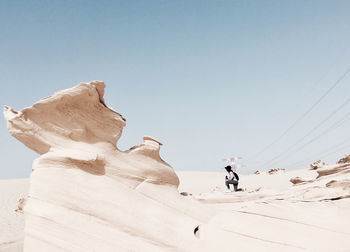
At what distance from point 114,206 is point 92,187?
0.32 meters

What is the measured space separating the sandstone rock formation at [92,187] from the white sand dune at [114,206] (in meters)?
0.01

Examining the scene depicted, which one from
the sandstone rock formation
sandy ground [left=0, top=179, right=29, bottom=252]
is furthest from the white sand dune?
sandy ground [left=0, top=179, right=29, bottom=252]

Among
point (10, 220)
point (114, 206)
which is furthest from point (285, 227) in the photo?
point (10, 220)

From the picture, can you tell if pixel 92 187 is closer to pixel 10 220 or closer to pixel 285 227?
pixel 285 227

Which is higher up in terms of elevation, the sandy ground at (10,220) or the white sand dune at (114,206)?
the sandy ground at (10,220)

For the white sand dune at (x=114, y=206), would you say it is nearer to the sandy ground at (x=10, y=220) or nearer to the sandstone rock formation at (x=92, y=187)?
the sandstone rock formation at (x=92, y=187)

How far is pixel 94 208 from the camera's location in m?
3.13

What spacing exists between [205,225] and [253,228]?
0.58m

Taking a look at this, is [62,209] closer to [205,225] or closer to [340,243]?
[205,225]

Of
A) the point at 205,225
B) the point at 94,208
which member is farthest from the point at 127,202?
the point at 205,225

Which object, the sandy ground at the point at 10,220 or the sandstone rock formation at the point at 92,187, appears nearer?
the sandstone rock formation at the point at 92,187

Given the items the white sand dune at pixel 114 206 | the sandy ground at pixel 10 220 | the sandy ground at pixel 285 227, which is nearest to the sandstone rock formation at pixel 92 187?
the white sand dune at pixel 114 206

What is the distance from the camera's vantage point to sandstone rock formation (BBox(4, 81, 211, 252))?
9.75ft

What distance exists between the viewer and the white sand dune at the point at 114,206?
9.88 ft
